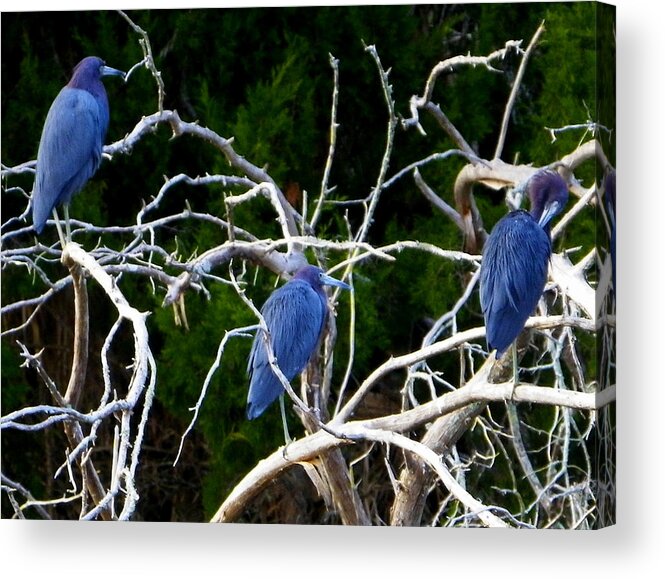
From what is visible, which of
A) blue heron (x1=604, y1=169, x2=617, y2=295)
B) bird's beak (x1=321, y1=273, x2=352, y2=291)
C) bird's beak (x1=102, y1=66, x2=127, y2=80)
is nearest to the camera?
blue heron (x1=604, y1=169, x2=617, y2=295)

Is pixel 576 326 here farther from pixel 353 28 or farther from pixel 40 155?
pixel 40 155

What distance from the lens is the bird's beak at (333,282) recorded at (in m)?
3.36

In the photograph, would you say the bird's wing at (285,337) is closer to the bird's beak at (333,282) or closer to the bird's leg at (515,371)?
the bird's beak at (333,282)

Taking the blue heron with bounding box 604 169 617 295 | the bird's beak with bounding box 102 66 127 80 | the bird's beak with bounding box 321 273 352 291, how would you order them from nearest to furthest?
the blue heron with bounding box 604 169 617 295
the bird's beak with bounding box 321 273 352 291
the bird's beak with bounding box 102 66 127 80

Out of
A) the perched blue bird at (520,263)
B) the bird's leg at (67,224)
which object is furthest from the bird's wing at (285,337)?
the bird's leg at (67,224)

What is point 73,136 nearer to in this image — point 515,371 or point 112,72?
point 112,72

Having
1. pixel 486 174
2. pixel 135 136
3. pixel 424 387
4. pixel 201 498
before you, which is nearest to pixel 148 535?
pixel 201 498

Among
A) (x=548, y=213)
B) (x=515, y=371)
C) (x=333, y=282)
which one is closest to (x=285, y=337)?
(x=333, y=282)

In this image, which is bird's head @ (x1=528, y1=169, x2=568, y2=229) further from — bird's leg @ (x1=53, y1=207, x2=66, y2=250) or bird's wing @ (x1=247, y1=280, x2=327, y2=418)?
bird's leg @ (x1=53, y1=207, x2=66, y2=250)

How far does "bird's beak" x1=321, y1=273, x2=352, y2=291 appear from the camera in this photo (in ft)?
11.0

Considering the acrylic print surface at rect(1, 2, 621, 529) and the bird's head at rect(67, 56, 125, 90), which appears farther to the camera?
the bird's head at rect(67, 56, 125, 90)

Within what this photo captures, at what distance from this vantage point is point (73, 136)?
3.53 m

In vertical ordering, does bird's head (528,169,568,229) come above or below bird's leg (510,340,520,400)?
above

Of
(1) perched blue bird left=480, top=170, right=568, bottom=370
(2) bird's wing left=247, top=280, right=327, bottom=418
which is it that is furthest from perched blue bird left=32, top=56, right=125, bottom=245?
(1) perched blue bird left=480, top=170, right=568, bottom=370
